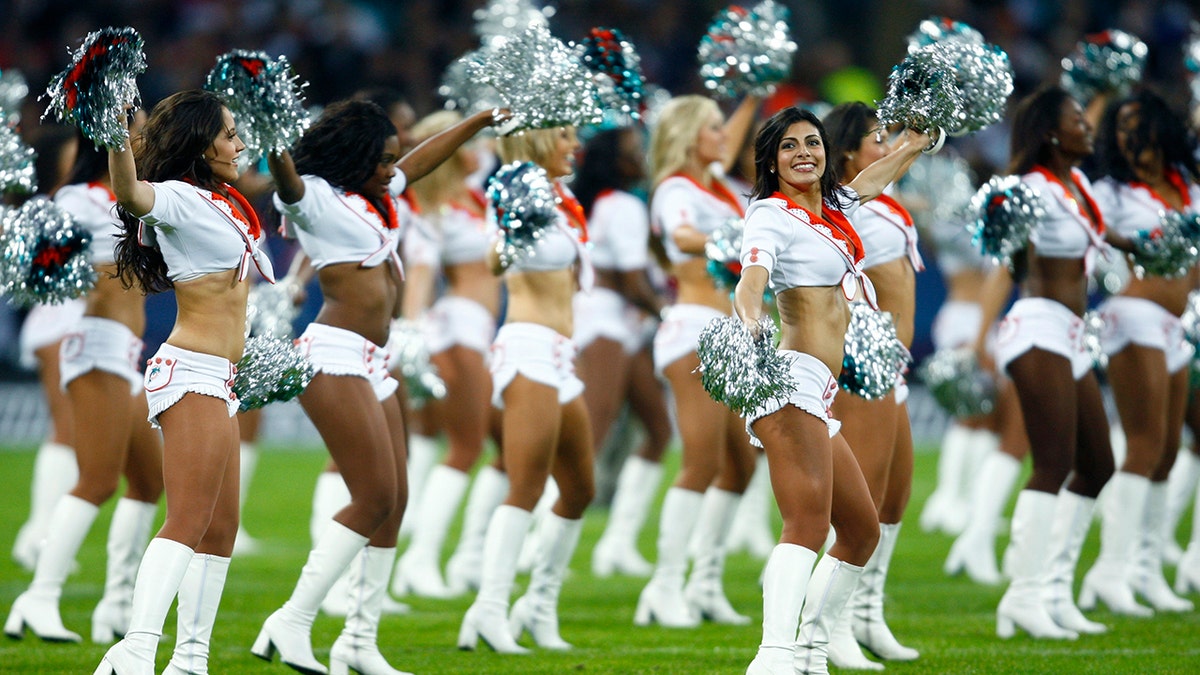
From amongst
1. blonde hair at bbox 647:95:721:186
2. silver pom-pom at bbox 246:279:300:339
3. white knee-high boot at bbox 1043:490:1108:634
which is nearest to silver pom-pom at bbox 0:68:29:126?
silver pom-pom at bbox 246:279:300:339

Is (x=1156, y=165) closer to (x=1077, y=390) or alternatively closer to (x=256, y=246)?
(x=1077, y=390)

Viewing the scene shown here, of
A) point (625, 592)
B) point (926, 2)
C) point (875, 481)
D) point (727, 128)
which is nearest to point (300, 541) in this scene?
point (625, 592)

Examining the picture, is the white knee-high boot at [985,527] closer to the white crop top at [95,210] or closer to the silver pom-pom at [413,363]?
the silver pom-pom at [413,363]

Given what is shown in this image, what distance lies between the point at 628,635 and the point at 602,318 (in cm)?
222

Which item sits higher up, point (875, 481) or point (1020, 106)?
point (1020, 106)

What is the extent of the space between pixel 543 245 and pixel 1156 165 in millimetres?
2718

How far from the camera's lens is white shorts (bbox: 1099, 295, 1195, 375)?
657cm

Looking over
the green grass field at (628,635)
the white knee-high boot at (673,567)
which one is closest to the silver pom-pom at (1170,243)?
the green grass field at (628,635)

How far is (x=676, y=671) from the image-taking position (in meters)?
5.38

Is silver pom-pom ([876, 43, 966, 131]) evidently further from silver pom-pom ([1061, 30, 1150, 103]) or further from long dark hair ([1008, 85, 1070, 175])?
silver pom-pom ([1061, 30, 1150, 103])

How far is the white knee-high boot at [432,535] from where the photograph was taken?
7797 mm

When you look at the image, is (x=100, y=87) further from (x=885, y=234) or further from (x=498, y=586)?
(x=885, y=234)

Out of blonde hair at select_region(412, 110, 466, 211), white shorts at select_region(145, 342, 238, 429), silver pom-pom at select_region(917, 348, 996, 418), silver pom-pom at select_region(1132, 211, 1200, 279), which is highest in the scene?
blonde hair at select_region(412, 110, 466, 211)

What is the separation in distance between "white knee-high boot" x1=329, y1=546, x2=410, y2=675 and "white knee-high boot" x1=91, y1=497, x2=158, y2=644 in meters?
1.11
